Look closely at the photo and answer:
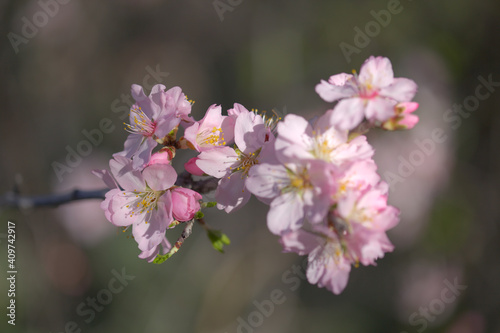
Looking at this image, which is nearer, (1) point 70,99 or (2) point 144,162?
(2) point 144,162

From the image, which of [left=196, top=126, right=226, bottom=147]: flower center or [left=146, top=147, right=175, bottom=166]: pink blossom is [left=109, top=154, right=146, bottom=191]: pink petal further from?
[left=196, top=126, right=226, bottom=147]: flower center

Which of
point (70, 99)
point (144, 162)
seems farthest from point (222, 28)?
point (144, 162)

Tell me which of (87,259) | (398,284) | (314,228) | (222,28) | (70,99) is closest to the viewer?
(314,228)

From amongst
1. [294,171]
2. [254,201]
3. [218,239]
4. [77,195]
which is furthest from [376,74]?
[254,201]

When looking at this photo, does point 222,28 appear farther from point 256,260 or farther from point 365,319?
point 365,319

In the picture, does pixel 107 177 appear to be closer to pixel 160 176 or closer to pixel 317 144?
pixel 160 176

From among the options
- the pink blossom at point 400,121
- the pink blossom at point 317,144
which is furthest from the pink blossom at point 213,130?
the pink blossom at point 400,121

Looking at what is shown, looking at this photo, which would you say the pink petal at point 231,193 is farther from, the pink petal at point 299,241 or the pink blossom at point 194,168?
the pink petal at point 299,241
